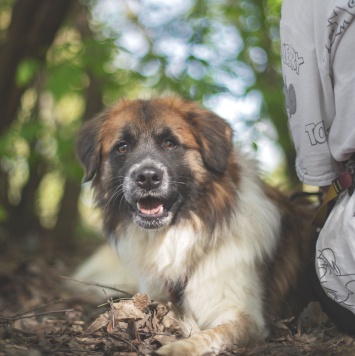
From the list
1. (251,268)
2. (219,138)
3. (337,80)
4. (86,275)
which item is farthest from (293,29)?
(86,275)

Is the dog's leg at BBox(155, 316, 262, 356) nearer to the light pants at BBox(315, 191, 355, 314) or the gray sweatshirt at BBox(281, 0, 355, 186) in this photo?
the light pants at BBox(315, 191, 355, 314)

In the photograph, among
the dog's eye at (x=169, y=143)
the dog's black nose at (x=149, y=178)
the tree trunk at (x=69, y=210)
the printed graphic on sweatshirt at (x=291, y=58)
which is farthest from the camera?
the tree trunk at (x=69, y=210)

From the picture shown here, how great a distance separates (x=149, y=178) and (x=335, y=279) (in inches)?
46.7

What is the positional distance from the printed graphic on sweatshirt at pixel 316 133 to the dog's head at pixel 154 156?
635mm

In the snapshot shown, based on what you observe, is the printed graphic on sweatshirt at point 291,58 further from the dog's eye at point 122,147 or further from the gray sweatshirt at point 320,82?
the dog's eye at point 122,147

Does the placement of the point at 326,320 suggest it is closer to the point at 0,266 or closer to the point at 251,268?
A: the point at 251,268

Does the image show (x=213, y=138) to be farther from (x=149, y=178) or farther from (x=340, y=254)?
(x=340, y=254)

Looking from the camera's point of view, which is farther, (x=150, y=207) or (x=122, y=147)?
(x=122, y=147)

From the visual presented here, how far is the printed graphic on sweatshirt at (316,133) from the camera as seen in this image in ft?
9.37

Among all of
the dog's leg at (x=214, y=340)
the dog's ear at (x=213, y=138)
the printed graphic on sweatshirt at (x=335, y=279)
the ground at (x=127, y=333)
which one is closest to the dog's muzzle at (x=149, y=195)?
the dog's ear at (x=213, y=138)

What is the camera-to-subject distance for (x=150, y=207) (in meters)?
3.32

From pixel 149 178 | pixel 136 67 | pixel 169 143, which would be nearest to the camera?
pixel 149 178

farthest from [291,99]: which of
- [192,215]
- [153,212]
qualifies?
[153,212]

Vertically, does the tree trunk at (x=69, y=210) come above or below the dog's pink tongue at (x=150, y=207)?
below
